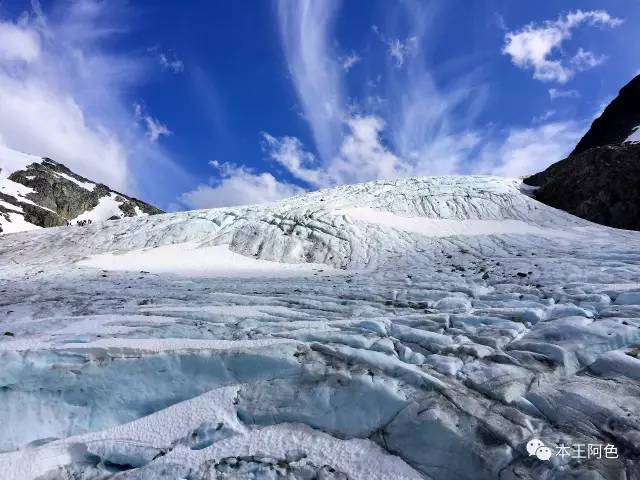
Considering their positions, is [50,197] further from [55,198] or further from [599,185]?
[599,185]

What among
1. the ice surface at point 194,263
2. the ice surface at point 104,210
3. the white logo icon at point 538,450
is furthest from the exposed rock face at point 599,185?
the ice surface at point 104,210

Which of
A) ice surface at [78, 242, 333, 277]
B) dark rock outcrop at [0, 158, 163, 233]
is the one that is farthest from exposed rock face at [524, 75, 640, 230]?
dark rock outcrop at [0, 158, 163, 233]

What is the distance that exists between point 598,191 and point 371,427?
1988 centimetres

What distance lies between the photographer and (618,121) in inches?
1280

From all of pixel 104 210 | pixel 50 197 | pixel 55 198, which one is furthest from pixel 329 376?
pixel 55 198

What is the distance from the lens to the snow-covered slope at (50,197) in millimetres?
69975

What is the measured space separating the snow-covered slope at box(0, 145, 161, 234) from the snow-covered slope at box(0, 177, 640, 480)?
232ft

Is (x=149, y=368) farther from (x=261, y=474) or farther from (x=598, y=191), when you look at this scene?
(x=598, y=191)

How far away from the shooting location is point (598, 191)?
19344mm

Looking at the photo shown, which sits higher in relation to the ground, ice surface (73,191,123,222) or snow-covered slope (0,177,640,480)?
ice surface (73,191,123,222)

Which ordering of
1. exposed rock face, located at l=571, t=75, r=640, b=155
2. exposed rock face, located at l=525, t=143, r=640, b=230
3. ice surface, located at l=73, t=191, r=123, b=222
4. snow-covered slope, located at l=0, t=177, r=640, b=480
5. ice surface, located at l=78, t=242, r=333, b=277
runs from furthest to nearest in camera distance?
ice surface, located at l=73, t=191, r=123, b=222 → exposed rock face, located at l=571, t=75, r=640, b=155 → exposed rock face, located at l=525, t=143, r=640, b=230 → ice surface, located at l=78, t=242, r=333, b=277 → snow-covered slope, located at l=0, t=177, r=640, b=480

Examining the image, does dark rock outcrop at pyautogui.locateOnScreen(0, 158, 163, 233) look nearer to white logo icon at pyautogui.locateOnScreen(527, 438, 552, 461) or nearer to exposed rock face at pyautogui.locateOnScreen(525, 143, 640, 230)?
exposed rock face at pyautogui.locateOnScreen(525, 143, 640, 230)

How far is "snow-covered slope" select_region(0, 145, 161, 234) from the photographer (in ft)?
230

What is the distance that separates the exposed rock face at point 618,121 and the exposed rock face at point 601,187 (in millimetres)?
12431
